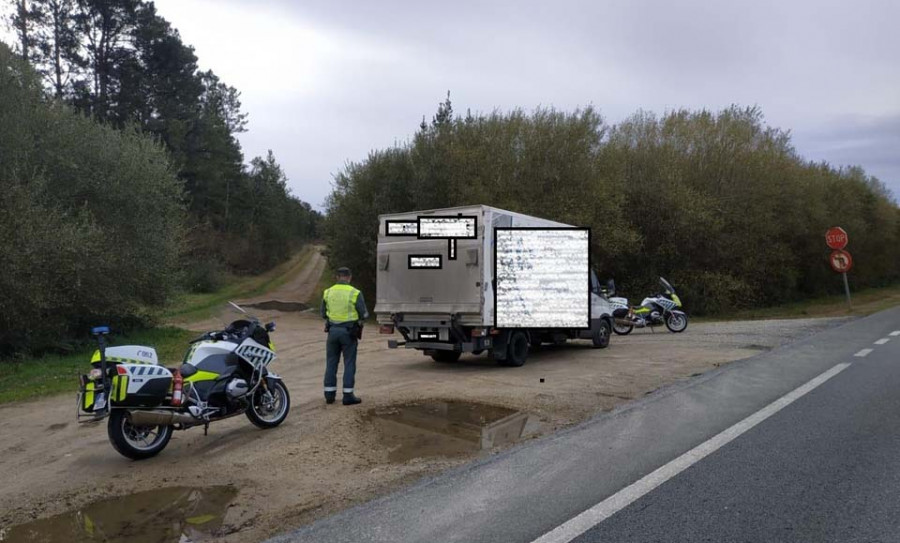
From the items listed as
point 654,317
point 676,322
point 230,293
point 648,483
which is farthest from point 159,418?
point 230,293

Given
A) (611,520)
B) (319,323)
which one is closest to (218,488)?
(611,520)

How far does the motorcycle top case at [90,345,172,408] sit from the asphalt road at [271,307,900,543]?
271 centimetres

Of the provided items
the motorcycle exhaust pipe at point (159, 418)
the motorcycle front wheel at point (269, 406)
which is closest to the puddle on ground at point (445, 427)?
the motorcycle front wheel at point (269, 406)

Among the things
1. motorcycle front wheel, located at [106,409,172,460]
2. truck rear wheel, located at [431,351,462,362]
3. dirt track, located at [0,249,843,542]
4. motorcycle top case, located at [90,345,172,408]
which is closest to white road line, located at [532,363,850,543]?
dirt track, located at [0,249,843,542]

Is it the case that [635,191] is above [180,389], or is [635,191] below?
above

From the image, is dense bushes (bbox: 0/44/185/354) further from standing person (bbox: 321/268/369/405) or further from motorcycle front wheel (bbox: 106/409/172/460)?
motorcycle front wheel (bbox: 106/409/172/460)

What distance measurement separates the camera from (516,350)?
510 inches

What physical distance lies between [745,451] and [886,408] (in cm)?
282

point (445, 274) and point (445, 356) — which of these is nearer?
point (445, 274)

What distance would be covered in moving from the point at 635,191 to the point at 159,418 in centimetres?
2510

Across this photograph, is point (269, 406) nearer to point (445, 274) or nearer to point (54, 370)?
point (445, 274)

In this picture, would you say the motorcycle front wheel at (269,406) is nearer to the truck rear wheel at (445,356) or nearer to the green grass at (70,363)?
the green grass at (70,363)

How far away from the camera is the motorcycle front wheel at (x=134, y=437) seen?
6520mm

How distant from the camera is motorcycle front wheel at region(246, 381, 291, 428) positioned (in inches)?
305
